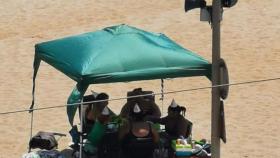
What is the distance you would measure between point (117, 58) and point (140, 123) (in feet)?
3.29

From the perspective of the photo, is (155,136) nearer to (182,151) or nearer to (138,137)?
(138,137)

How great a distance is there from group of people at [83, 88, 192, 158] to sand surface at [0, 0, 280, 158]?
1.26 metres

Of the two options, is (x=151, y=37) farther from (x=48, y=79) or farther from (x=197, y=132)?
(x=48, y=79)

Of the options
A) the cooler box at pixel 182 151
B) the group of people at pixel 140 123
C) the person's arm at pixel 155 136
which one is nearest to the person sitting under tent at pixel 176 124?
the group of people at pixel 140 123

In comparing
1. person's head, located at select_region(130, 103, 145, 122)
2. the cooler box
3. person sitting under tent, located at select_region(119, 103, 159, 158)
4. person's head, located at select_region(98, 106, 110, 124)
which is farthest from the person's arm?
person's head, located at select_region(98, 106, 110, 124)

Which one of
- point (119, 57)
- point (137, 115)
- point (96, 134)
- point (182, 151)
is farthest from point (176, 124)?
point (119, 57)

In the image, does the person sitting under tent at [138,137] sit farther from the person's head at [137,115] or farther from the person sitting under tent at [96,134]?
the person sitting under tent at [96,134]

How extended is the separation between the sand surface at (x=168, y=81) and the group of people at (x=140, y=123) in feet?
4.12

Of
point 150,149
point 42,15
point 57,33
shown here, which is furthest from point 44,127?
point 42,15

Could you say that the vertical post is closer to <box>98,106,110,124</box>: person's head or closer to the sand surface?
<box>98,106,110,124</box>: person's head

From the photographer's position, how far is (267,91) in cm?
1580

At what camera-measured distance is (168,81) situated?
54.9 ft

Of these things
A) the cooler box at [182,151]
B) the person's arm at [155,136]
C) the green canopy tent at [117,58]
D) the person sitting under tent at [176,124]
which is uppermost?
the green canopy tent at [117,58]

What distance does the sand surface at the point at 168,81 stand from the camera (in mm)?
13594
